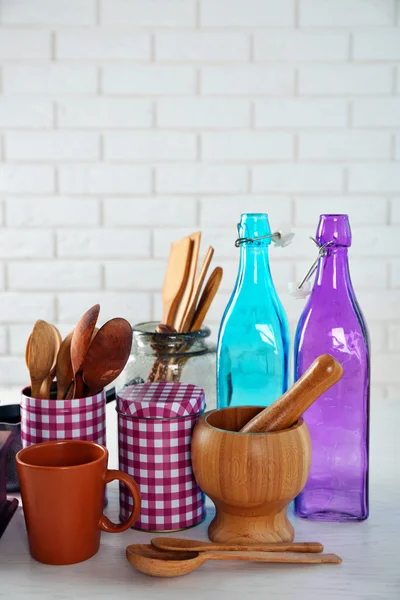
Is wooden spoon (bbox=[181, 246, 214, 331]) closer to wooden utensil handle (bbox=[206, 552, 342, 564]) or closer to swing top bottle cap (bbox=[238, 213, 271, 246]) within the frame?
swing top bottle cap (bbox=[238, 213, 271, 246])

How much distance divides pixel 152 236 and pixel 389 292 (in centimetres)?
65

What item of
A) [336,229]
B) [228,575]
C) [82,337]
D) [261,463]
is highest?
[336,229]

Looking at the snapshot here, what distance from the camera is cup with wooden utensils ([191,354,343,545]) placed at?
0.75m

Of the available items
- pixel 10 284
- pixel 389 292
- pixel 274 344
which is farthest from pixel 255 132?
pixel 274 344

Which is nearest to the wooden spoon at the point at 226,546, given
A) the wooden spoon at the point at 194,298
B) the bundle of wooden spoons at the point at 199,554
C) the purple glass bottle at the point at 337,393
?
the bundle of wooden spoons at the point at 199,554

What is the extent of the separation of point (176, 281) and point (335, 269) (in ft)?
0.87

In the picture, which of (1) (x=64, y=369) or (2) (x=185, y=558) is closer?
(2) (x=185, y=558)

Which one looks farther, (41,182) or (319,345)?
(41,182)

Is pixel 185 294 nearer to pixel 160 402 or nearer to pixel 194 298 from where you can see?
pixel 194 298

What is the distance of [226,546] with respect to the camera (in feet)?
2.47

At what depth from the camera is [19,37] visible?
1.97 m

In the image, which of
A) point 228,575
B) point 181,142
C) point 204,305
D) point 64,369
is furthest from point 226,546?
point 181,142

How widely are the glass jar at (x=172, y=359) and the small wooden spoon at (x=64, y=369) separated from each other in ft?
0.47

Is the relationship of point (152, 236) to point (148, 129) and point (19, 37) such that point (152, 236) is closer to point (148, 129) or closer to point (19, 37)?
point (148, 129)
